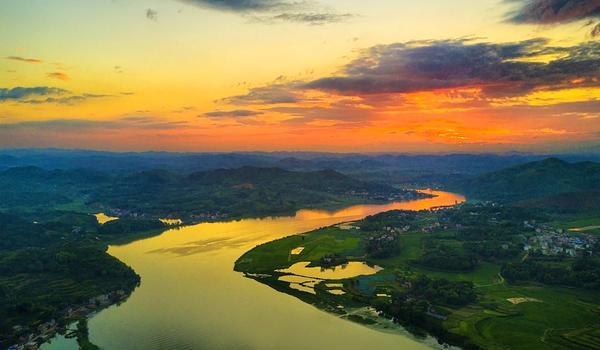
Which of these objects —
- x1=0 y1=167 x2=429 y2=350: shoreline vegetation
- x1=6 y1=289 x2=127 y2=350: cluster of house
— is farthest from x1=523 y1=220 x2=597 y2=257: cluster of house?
x1=6 y1=289 x2=127 y2=350: cluster of house

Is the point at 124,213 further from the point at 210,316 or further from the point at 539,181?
the point at 539,181

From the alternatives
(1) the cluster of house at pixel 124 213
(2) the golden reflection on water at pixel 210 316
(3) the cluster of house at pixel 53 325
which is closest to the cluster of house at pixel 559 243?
(2) the golden reflection on water at pixel 210 316

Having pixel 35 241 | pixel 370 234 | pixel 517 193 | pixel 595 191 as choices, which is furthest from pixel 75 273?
pixel 517 193

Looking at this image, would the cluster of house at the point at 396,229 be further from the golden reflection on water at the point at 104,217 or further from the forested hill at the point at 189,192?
the golden reflection on water at the point at 104,217

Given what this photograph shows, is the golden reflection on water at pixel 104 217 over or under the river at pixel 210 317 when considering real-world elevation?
under

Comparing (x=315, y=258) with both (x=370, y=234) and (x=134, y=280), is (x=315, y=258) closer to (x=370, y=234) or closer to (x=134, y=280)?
(x=370, y=234)

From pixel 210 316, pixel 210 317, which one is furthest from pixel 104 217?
pixel 210 317

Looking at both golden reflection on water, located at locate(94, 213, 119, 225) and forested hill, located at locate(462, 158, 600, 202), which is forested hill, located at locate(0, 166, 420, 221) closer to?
golden reflection on water, located at locate(94, 213, 119, 225)
